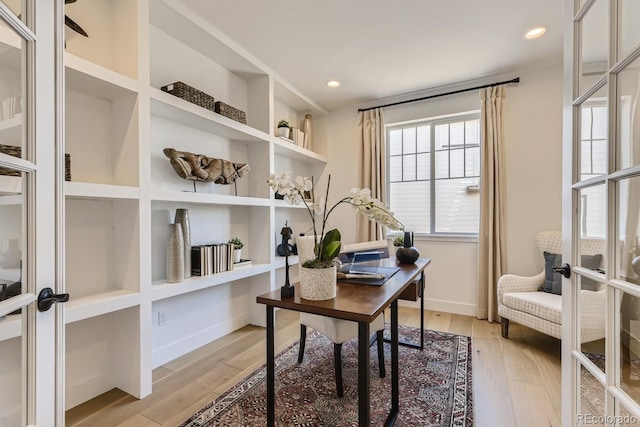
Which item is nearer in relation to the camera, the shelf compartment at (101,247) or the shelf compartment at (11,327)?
the shelf compartment at (11,327)

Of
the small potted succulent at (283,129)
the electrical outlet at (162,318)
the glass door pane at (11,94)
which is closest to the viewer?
the glass door pane at (11,94)

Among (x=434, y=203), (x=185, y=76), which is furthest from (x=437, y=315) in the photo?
(x=185, y=76)

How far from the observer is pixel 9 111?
0.77 m

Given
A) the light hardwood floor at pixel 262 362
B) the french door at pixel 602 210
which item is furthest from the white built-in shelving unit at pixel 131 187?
the french door at pixel 602 210

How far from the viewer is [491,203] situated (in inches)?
121

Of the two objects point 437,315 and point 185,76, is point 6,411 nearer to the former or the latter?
point 185,76

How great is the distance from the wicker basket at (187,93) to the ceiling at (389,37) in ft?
1.81

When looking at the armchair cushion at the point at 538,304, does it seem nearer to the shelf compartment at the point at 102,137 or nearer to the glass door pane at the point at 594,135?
the glass door pane at the point at 594,135

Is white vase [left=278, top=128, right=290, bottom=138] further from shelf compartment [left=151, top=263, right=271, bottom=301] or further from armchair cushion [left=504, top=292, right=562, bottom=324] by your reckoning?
armchair cushion [left=504, top=292, right=562, bottom=324]

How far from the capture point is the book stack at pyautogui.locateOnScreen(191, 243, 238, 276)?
232 centimetres

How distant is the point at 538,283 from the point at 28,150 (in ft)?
11.7

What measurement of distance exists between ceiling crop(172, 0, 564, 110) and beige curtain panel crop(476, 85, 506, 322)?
410 millimetres

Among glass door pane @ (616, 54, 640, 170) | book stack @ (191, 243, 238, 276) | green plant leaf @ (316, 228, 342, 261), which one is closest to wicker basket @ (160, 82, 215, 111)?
book stack @ (191, 243, 238, 276)

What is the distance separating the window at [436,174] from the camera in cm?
340
